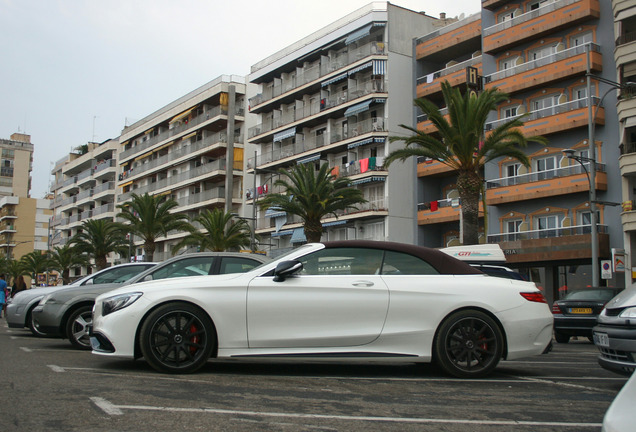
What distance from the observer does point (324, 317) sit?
22.3 feet

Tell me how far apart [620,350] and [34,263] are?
336ft

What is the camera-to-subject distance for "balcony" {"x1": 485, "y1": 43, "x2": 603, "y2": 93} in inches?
1347

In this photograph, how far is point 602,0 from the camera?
1366 inches

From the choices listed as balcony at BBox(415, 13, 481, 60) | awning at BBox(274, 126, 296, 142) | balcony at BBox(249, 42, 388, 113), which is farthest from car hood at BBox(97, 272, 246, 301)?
awning at BBox(274, 126, 296, 142)

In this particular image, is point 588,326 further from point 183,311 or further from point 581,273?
point 581,273

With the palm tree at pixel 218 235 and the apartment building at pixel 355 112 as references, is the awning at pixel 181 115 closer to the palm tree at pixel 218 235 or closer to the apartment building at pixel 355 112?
the apartment building at pixel 355 112

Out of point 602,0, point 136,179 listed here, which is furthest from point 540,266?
point 136,179

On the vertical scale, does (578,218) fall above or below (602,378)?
above

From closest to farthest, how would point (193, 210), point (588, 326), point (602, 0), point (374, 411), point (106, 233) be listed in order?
1. point (374, 411)
2. point (588, 326)
3. point (602, 0)
4. point (106, 233)
5. point (193, 210)

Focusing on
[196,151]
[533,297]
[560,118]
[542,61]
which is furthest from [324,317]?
[196,151]

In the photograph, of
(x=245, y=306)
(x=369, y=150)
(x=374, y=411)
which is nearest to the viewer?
(x=374, y=411)

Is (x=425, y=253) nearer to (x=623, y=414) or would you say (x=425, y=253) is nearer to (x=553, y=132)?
(x=623, y=414)

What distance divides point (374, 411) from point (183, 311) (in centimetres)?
260

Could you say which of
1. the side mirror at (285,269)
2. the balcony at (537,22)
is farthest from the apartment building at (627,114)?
the side mirror at (285,269)
